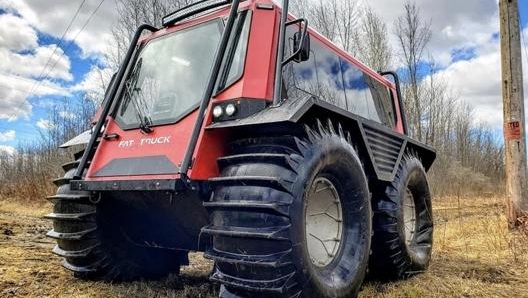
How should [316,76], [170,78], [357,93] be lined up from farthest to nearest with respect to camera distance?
[357,93], [316,76], [170,78]

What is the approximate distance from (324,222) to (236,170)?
3.52 ft

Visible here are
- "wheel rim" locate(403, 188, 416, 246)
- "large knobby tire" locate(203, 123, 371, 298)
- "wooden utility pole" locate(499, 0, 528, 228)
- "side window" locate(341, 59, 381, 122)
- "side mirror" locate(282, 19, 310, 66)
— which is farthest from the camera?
"wooden utility pole" locate(499, 0, 528, 228)

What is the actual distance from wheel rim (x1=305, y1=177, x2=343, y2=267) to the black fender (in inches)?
20.3

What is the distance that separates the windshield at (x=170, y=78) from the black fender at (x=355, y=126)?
1.96ft

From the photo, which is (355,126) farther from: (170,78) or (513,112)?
(513,112)

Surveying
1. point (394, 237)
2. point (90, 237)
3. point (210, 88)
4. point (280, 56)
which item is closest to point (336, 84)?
point (280, 56)

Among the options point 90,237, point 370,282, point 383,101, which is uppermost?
point 383,101

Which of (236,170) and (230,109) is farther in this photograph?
(230,109)

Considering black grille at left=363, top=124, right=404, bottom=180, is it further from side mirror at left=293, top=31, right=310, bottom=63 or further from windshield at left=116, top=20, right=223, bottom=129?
windshield at left=116, top=20, right=223, bottom=129

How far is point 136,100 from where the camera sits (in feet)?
12.1

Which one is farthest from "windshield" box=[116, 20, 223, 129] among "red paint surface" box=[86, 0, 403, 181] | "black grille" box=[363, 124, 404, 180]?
"black grille" box=[363, 124, 404, 180]

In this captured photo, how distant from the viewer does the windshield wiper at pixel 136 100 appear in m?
3.36

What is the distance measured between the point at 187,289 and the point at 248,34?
6.99ft

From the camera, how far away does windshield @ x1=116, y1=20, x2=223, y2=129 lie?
11.1ft
